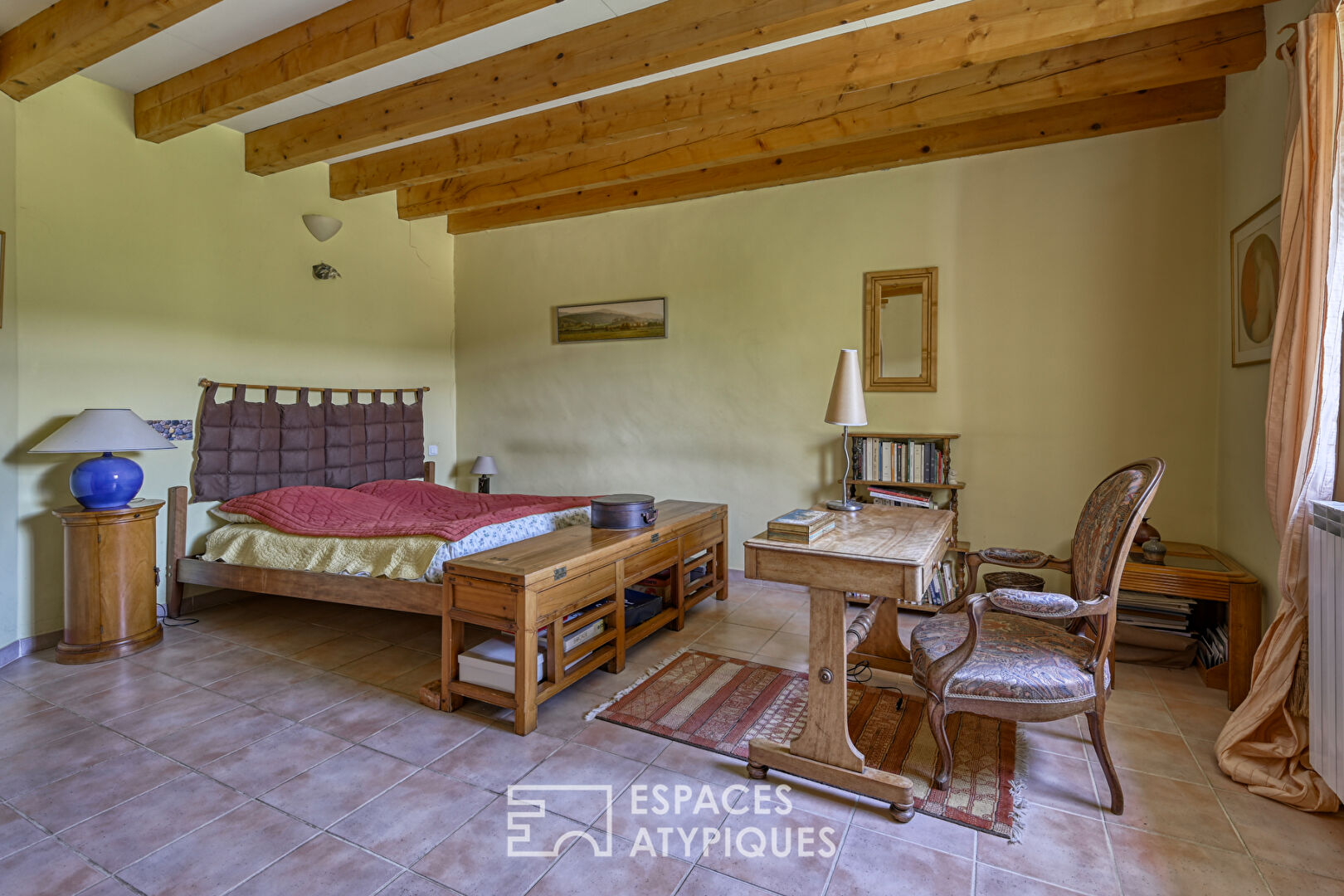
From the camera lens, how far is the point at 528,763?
2.14 metres

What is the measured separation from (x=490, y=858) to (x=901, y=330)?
3.53m

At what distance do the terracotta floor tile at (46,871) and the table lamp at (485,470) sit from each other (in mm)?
3650

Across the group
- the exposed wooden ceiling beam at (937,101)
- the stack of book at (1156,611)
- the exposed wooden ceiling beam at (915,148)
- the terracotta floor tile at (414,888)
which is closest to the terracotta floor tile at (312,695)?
the terracotta floor tile at (414,888)

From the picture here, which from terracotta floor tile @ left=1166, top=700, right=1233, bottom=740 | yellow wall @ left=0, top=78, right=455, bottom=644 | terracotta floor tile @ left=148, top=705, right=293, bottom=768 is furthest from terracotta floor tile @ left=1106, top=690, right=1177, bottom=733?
yellow wall @ left=0, top=78, right=455, bottom=644

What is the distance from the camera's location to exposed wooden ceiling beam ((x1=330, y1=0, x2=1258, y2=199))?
240 cm

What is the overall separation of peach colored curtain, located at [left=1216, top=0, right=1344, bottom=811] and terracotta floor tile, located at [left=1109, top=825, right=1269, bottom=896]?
0.47 metres

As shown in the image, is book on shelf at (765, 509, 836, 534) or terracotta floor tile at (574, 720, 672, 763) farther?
terracotta floor tile at (574, 720, 672, 763)

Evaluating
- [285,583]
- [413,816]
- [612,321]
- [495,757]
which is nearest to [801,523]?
[495,757]

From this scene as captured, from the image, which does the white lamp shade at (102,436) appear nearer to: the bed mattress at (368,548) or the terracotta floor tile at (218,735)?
the bed mattress at (368,548)

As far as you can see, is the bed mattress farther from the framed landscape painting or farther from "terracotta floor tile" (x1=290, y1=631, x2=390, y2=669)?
the framed landscape painting

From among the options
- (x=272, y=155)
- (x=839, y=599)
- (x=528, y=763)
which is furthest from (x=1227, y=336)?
(x=272, y=155)

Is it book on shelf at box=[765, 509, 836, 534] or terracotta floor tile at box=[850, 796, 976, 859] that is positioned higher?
book on shelf at box=[765, 509, 836, 534]

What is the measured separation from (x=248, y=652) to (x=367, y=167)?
318 cm

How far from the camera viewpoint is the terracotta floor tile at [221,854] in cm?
159
